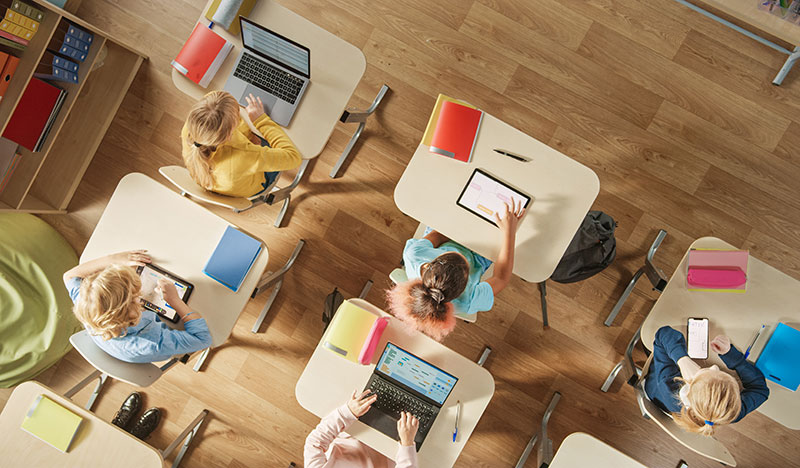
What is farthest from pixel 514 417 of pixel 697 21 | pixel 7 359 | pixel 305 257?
pixel 7 359

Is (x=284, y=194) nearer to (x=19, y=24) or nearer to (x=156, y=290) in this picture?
(x=156, y=290)

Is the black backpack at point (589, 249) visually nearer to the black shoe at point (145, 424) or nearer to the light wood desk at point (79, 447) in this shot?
the light wood desk at point (79, 447)

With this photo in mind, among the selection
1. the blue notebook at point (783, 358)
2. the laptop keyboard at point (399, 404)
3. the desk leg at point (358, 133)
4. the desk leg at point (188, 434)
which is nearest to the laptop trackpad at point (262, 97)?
the desk leg at point (358, 133)

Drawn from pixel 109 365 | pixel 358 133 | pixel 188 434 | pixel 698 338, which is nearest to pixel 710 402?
pixel 698 338

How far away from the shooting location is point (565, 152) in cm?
261

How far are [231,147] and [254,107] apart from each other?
10.1 inches

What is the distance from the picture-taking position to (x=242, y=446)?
2.65 m

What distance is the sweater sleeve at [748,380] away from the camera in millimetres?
1829

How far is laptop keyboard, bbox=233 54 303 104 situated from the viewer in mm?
2025

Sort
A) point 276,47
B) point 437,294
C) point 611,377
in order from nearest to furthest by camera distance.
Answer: point 437,294, point 276,47, point 611,377

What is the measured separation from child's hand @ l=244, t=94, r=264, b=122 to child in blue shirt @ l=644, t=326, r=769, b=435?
1.92 m

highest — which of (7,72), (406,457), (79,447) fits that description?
(7,72)

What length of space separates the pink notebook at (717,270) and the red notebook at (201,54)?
7.16ft

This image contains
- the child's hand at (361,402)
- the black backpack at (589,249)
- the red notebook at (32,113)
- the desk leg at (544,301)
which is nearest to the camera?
the child's hand at (361,402)
